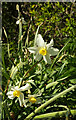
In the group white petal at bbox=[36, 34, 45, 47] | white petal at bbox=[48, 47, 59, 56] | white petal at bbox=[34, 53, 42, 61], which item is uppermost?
white petal at bbox=[36, 34, 45, 47]

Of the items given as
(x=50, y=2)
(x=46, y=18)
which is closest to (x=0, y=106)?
(x=46, y=18)

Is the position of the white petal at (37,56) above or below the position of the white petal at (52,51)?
below

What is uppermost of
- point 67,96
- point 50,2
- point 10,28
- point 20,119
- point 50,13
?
point 50,2

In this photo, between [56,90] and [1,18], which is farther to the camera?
[1,18]

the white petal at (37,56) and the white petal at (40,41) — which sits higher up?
the white petal at (40,41)

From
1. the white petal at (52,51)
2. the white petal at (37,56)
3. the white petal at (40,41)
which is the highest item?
the white petal at (40,41)

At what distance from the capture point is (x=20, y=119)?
1272 mm

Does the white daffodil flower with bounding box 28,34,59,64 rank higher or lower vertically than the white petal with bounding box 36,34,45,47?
lower

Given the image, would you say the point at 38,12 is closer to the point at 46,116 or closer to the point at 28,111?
the point at 28,111

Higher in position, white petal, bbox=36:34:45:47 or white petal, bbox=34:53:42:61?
white petal, bbox=36:34:45:47

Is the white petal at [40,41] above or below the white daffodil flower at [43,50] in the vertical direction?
above

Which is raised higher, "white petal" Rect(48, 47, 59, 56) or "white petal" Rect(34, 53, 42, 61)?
"white petal" Rect(48, 47, 59, 56)

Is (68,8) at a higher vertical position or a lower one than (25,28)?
higher

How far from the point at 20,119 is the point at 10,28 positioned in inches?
62.7
